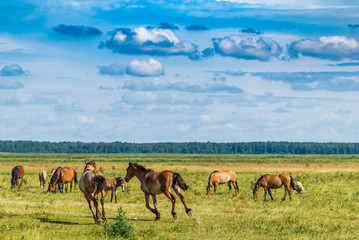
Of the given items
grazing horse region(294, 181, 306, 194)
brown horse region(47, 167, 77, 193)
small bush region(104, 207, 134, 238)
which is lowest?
small bush region(104, 207, 134, 238)

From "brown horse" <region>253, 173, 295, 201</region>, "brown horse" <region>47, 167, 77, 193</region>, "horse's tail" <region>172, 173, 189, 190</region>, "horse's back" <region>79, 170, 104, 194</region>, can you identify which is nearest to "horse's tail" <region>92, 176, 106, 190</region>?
"horse's back" <region>79, 170, 104, 194</region>

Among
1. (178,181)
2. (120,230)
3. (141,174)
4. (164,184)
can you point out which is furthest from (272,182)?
(120,230)

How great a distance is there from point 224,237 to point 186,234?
1266mm

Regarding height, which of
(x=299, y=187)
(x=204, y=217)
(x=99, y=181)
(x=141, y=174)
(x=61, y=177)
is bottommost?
(x=204, y=217)

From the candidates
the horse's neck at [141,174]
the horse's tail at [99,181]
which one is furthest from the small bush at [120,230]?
the horse's neck at [141,174]

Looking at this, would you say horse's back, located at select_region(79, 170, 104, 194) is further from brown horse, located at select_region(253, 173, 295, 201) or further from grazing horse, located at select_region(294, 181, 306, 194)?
grazing horse, located at select_region(294, 181, 306, 194)

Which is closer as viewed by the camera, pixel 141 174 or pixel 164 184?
pixel 164 184

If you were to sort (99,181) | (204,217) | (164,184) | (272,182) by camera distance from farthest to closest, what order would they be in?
(272,182) → (204,217) → (164,184) → (99,181)

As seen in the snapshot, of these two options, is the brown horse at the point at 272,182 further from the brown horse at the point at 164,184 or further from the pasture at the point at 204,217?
the brown horse at the point at 164,184

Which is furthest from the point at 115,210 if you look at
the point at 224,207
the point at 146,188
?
the point at 224,207

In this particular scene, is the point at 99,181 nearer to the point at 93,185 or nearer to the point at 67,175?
the point at 93,185

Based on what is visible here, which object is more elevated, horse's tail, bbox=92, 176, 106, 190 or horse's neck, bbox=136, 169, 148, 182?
horse's neck, bbox=136, 169, 148, 182

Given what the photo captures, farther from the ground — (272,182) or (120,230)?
(272,182)

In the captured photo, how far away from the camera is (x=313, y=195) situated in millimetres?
28016
